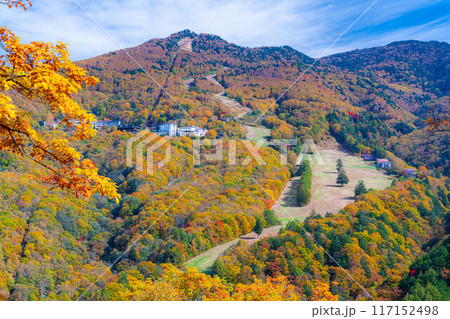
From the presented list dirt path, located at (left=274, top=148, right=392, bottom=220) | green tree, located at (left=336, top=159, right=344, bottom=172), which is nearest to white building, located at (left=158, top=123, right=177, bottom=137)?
dirt path, located at (left=274, top=148, right=392, bottom=220)

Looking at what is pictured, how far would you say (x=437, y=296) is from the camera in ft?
40.9

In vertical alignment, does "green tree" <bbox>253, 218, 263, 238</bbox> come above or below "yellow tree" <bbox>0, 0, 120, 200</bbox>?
below

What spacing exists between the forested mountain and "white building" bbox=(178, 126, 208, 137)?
6.20 ft

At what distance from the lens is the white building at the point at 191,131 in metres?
50.2

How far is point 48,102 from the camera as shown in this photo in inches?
158

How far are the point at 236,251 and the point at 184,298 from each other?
11.2 meters

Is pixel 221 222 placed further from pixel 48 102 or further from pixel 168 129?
pixel 168 129

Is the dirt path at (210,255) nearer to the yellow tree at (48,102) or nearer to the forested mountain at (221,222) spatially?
the forested mountain at (221,222)

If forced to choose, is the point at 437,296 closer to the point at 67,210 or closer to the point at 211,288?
the point at 211,288

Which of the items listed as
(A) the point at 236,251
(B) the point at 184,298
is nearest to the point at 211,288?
(B) the point at 184,298

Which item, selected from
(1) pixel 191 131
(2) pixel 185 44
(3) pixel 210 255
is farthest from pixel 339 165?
(2) pixel 185 44

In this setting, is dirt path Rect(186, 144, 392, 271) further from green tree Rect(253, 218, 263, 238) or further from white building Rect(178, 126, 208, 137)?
white building Rect(178, 126, 208, 137)

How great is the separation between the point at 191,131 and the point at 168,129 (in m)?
5.47

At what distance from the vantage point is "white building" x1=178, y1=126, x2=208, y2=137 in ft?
165
